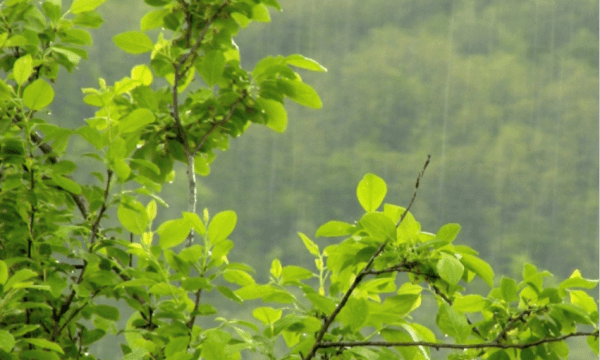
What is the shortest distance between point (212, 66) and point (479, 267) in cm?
57

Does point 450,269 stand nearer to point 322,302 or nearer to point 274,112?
point 322,302

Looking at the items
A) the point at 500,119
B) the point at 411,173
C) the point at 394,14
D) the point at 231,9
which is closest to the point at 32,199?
the point at 231,9

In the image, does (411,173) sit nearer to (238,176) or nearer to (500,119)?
(238,176)

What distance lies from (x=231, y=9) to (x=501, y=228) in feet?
99.0

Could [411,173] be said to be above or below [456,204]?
above

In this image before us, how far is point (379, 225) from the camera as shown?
86cm

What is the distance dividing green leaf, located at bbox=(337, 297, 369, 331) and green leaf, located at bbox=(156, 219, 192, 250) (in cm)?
25

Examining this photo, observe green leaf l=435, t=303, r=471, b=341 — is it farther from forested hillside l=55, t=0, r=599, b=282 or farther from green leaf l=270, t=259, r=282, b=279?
forested hillside l=55, t=0, r=599, b=282

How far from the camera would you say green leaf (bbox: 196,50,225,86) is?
3.98 feet

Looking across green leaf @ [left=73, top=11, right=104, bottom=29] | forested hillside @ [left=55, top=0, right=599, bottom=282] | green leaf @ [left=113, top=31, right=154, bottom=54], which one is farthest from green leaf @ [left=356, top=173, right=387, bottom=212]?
forested hillside @ [left=55, top=0, right=599, bottom=282]

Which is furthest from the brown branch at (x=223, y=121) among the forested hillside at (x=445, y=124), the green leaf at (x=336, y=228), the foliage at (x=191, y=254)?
the forested hillside at (x=445, y=124)

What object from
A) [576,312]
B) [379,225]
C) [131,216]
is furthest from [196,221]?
[576,312]

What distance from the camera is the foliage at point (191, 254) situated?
0.89 metres

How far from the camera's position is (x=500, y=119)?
3378 cm
